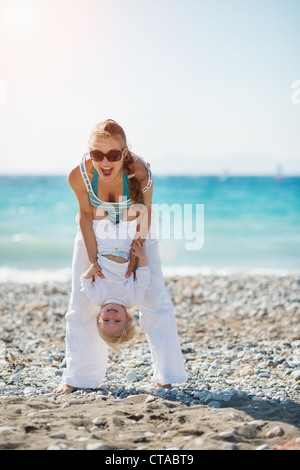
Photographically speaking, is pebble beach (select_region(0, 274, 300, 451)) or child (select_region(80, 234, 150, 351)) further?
child (select_region(80, 234, 150, 351))

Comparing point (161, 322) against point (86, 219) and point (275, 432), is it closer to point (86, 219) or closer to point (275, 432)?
point (86, 219)

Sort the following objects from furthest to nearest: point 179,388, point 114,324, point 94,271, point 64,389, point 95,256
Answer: point 179,388
point 64,389
point 95,256
point 94,271
point 114,324

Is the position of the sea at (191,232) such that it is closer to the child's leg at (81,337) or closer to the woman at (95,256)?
the woman at (95,256)

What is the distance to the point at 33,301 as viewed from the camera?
915cm

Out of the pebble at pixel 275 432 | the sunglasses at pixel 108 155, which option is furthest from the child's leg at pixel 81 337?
the pebble at pixel 275 432

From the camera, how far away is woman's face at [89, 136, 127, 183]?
4.29m

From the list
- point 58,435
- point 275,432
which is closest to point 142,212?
point 58,435

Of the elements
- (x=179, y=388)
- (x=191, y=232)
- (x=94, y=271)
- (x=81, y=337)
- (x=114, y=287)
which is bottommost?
(x=179, y=388)

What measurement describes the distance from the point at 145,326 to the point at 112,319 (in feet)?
1.56

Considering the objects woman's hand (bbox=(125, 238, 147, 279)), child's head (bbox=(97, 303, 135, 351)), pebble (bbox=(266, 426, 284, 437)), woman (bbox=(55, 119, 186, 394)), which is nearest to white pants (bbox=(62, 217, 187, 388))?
woman (bbox=(55, 119, 186, 394))

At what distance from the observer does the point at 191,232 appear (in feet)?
73.6

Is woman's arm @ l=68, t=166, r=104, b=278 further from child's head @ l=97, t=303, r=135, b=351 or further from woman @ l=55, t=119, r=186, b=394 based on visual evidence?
child's head @ l=97, t=303, r=135, b=351

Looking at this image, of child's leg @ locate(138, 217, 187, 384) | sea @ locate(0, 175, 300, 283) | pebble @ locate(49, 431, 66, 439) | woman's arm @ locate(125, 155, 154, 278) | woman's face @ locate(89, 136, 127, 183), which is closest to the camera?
pebble @ locate(49, 431, 66, 439)

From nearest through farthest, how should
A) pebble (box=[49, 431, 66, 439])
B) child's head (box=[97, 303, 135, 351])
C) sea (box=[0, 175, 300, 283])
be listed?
pebble (box=[49, 431, 66, 439]) → child's head (box=[97, 303, 135, 351]) → sea (box=[0, 175, 300, 283])
